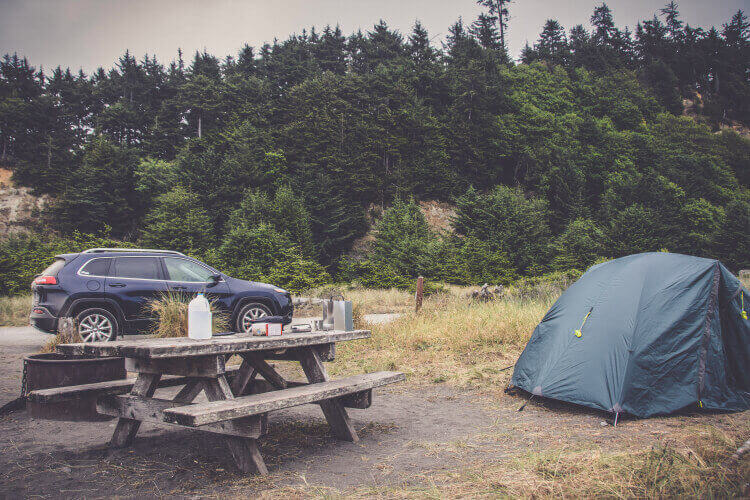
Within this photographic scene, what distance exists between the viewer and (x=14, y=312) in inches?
590

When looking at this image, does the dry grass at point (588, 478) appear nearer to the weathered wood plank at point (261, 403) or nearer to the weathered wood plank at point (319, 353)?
the weathered wood plank at point (261, 403)

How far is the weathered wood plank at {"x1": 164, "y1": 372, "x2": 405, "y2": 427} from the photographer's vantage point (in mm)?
2701

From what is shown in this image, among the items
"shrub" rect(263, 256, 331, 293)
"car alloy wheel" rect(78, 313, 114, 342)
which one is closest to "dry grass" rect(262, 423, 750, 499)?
"car alloy wheel" rect(78, 313, 114, 342)

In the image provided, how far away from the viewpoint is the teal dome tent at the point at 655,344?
15.7ft

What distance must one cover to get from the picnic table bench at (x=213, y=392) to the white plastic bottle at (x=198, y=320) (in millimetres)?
89

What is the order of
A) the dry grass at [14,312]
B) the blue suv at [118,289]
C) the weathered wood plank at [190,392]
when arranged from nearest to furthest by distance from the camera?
the weathered wood plank at [190,392], the blue suv at [118,289], the dry grass at [14,312]

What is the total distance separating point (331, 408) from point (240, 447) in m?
1.04

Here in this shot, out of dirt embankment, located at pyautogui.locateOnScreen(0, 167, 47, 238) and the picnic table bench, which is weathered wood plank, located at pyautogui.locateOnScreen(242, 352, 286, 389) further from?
dirt embankment, located at pyautogui.locateOnScreen(0, 167, 47, 238)

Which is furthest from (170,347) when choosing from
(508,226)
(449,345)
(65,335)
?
(508,226)

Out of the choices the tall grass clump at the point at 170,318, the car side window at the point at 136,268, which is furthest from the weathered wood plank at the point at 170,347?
the car side window at the point at 136,268

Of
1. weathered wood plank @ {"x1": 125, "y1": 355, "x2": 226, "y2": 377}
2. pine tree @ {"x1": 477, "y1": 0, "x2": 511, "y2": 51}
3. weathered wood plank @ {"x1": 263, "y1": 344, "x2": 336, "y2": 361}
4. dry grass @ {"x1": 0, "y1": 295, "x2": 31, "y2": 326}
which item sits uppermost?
pine tree @ {"x1": 477, "y1": 0, "x2": 511, "y2": 51}

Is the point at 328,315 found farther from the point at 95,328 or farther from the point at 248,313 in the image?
the point at 95,328

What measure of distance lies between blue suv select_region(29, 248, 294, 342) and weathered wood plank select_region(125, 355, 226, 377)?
13.2ft

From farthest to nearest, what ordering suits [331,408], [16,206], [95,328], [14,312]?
[16,206] → [14,312] → [95,328] → [331,408]
